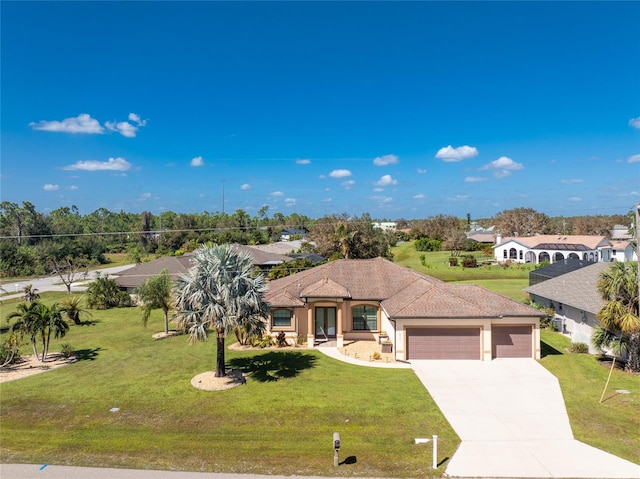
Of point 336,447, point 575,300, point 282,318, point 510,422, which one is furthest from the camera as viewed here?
point 282,318

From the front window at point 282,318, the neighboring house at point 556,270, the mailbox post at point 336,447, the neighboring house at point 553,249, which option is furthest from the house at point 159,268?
the neighboring house at point 553,249

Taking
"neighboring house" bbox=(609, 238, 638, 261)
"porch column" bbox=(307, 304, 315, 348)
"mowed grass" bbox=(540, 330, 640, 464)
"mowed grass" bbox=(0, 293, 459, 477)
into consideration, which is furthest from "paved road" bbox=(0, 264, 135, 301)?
"neighboring house" bbox=(609, 238, 638, 261)

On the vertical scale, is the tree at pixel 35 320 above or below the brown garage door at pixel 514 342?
above

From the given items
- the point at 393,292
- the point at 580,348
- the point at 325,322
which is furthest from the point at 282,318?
the point at 580,348

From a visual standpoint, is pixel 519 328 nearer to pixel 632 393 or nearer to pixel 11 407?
pixel 632 393

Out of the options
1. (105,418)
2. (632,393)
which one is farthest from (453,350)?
(105,418)

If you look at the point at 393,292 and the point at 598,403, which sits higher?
the point at 393,292

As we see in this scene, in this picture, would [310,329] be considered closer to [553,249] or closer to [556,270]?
[556,270]

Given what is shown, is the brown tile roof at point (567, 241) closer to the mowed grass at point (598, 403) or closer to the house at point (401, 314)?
the house at point (401, 314)
